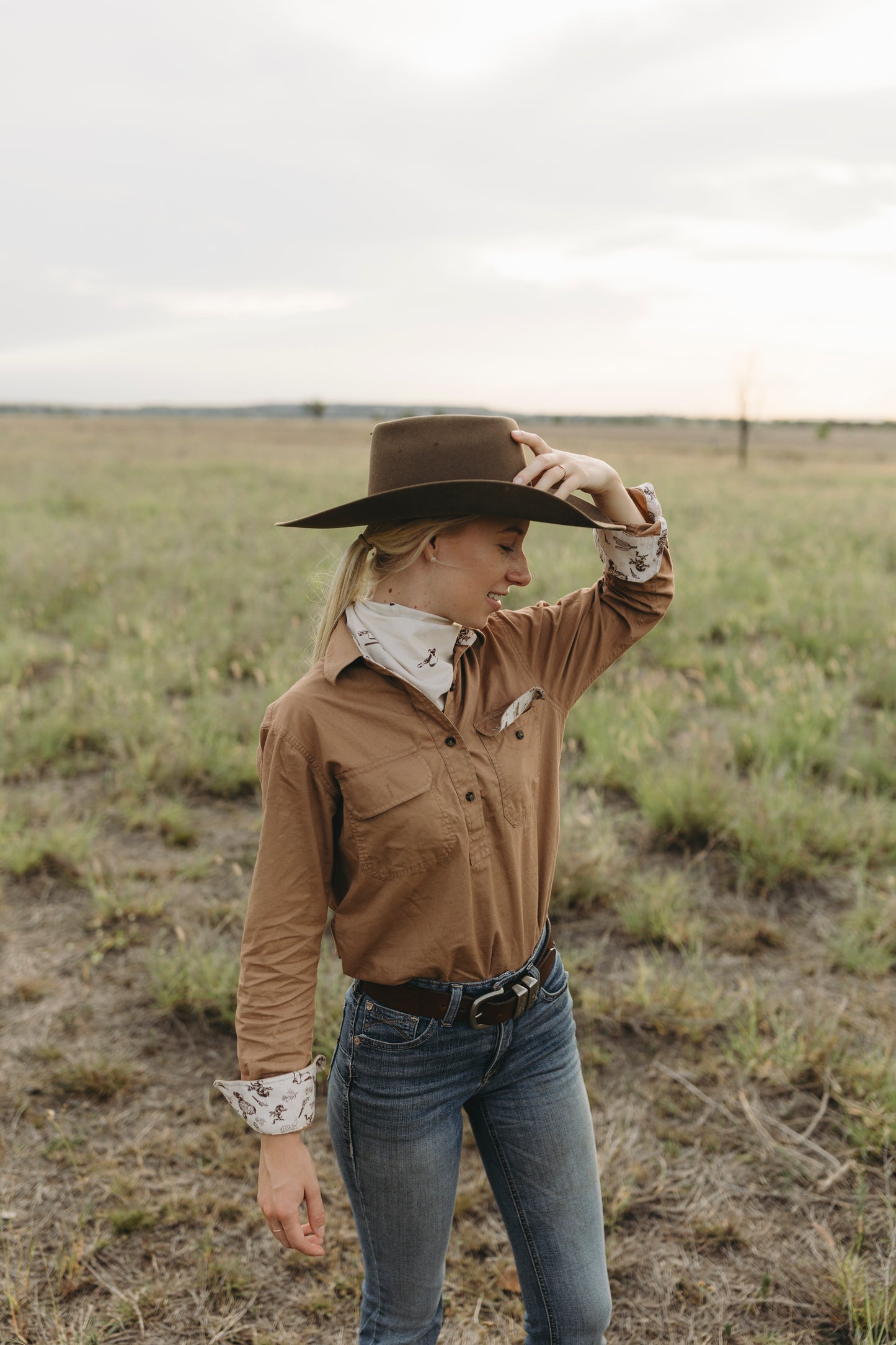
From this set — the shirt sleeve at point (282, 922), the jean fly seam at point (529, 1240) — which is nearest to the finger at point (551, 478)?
the shirt sleeve at point (282, 922)

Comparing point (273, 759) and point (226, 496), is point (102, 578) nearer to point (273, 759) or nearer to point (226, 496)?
point (273, 759)

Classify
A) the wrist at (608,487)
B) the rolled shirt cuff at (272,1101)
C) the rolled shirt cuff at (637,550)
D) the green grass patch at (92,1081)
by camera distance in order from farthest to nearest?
the green grass patch at (92,1081), the rolled shirt cuff at (637,550), the wrist at (608,487), the rolled shirt cuff at (272,1101)

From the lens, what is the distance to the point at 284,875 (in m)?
1.56

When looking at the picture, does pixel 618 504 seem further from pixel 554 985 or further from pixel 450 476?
pixel 554 985

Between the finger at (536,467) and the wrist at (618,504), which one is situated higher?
the finger at (536,467)

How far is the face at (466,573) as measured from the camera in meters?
1.63

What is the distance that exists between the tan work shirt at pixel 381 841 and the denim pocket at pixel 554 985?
0.37 ft

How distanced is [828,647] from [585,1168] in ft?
19.2

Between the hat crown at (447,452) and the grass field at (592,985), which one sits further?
the grass field at (592,985)

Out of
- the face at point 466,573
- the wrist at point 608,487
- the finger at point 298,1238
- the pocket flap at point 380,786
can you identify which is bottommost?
the finger at point 298,1238

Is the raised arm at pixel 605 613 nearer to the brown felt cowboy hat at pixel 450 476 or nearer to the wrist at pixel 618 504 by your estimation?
the wrist at pixel 618 504

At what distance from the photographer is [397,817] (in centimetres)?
159

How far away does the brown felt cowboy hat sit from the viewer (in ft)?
5.05

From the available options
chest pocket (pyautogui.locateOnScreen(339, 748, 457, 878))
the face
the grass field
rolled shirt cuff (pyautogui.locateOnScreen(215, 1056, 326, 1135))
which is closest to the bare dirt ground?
the grass field
